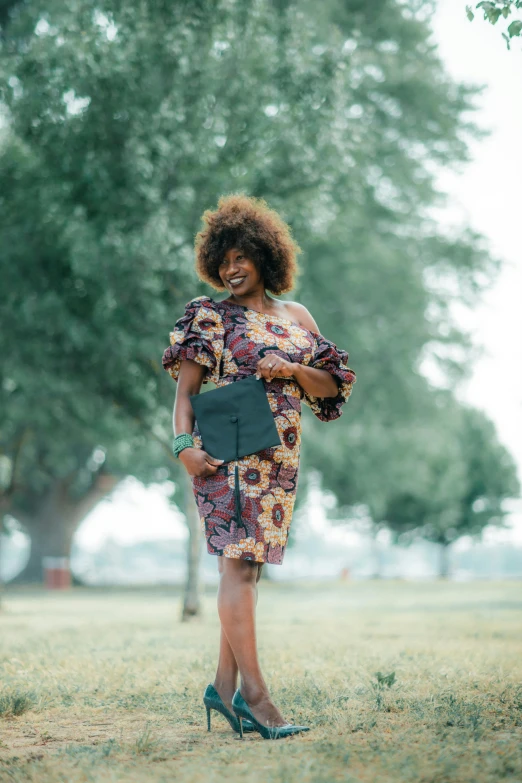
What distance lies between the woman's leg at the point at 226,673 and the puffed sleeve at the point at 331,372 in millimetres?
868

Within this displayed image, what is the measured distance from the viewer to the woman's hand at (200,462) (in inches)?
174

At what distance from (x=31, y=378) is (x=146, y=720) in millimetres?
11410

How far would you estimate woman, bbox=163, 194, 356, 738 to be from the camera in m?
4.38

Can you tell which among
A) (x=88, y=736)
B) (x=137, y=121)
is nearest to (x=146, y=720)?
(x=88, y=736)

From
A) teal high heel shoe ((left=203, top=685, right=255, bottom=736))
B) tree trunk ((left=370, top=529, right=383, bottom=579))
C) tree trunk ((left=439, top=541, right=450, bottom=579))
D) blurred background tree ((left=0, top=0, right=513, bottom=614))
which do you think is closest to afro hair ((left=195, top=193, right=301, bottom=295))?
teal high heel shoe ((left=203, top=685, right=255, bottom=736))

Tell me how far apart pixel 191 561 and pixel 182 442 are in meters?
10.2

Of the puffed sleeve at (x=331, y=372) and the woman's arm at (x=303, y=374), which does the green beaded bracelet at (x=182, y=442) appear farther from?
the puffed sleeve at (x=331, y=372)

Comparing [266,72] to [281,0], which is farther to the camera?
[281,0]

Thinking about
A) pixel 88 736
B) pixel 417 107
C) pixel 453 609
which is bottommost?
pixel 88 736

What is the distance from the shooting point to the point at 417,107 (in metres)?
20.2

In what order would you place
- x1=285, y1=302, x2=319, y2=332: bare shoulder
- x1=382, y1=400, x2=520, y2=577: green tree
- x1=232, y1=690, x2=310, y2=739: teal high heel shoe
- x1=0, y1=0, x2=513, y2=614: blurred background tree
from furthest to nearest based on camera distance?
x1=382, y1=400, x2=520, y2=577: green tree, x1=0, y1=0, x2=513, y2=614: blurred background tree, x1=285, y1=302, x2=319, y2=332: bare shoulder, x1=232, y1=690, x2=310, y2=739: teal high heel shoe

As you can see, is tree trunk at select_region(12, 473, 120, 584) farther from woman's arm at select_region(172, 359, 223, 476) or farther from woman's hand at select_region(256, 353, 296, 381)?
woman's hand at select_region(256, 353, 296, 381)

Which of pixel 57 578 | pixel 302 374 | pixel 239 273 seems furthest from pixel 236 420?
pixel 57 578

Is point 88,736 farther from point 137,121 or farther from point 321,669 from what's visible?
point 137,121
